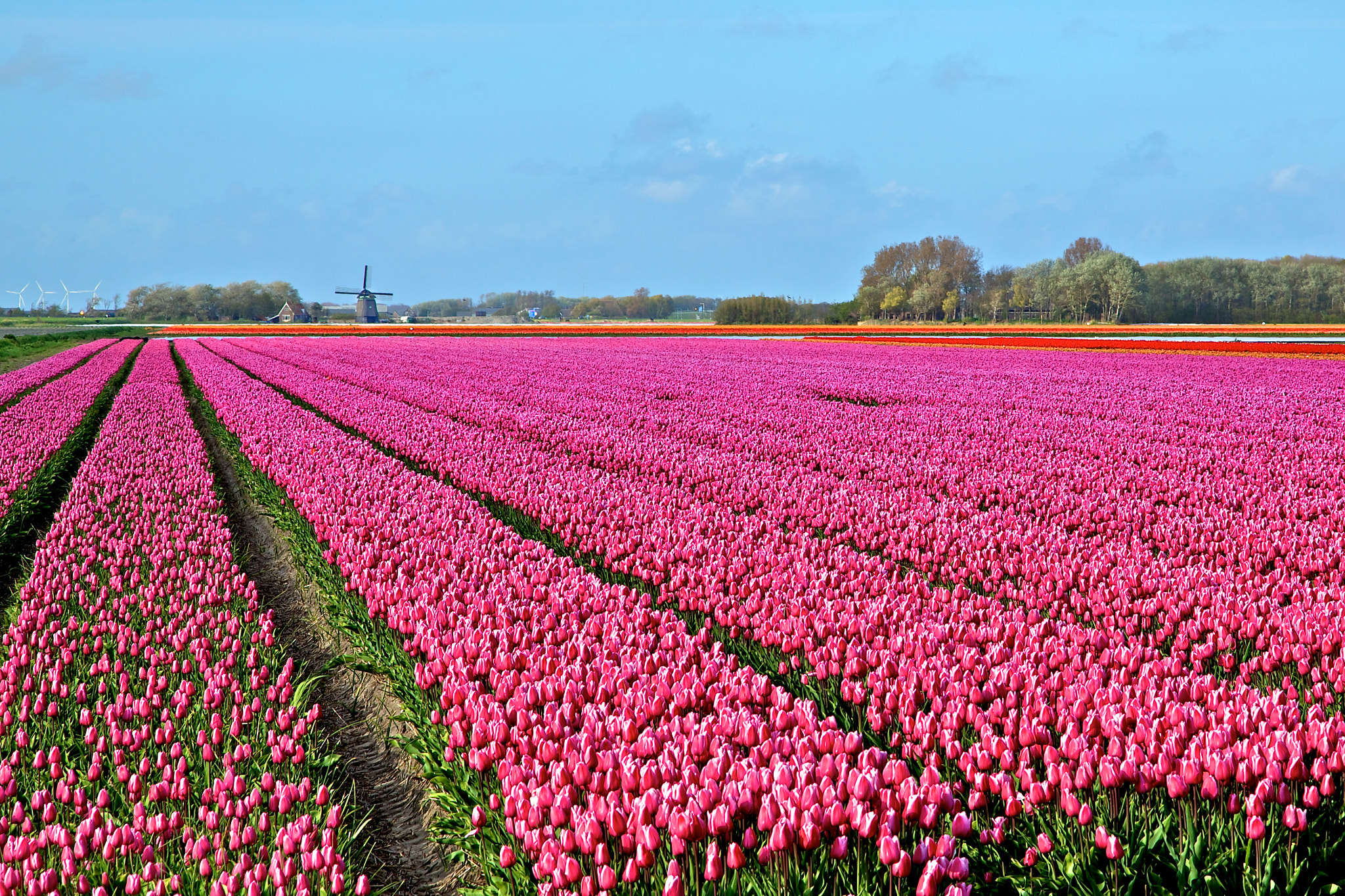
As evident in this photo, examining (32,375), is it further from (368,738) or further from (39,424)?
(368,738)

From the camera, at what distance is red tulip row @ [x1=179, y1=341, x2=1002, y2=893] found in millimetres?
3000

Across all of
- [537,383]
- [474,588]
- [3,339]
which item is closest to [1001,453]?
[474,588]

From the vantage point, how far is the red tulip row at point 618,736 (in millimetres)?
3000

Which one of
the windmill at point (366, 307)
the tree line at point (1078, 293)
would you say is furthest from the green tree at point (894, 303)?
the windmill at point (366, 307)

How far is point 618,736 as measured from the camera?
3736 mm

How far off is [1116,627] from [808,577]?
191 cm

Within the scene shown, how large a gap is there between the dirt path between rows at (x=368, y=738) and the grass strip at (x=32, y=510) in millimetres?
1892

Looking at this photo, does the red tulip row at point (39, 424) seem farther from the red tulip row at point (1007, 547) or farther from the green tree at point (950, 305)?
the green tree at point (950, 305)

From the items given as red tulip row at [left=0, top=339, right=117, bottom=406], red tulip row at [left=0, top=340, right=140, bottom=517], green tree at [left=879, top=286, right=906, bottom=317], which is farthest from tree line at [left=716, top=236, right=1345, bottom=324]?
red tulip row at [left=0, top=340, right=140, bottom=517]

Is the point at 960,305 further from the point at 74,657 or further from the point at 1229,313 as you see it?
the point at 74,657

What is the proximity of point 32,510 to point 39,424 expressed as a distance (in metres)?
7.31

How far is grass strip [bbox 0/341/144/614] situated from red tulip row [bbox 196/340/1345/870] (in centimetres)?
428

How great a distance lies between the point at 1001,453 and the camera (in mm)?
11734

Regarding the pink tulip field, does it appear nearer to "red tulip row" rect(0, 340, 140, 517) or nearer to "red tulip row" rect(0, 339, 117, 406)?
"red tulip row" rect(0, 340, 140, 517)
